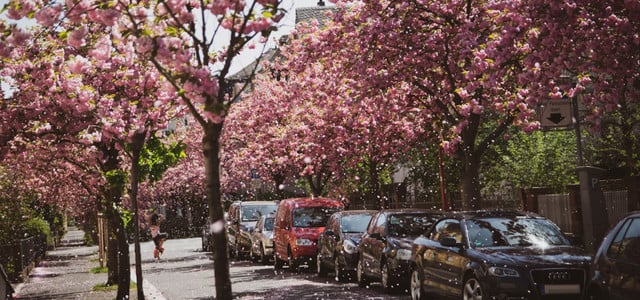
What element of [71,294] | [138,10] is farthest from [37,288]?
[138,10]

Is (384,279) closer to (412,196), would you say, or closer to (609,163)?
(609,163)

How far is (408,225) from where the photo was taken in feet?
60.4

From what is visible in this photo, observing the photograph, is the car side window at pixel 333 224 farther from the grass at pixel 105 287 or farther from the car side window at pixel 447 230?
the car side window at pixel 447 230

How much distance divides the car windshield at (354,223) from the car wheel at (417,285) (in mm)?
6298

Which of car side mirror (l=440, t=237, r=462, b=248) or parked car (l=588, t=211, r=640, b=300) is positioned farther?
car side mirror (l=440, t=237, r=462, b=248)

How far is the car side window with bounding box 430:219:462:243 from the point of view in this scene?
13563 millimetres

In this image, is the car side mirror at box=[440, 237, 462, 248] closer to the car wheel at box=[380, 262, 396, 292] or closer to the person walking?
the car wheel at box=[380, 262, 396, 292]

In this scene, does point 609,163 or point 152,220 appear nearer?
point 609,163

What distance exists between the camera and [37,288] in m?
24.8

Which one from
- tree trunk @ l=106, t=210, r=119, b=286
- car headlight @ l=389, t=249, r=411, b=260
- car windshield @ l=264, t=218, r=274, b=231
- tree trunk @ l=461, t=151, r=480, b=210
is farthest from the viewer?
car windshield @ l=264, t=218, r=274, b=231

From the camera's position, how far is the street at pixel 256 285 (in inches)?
703

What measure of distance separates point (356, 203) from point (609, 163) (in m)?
15.3

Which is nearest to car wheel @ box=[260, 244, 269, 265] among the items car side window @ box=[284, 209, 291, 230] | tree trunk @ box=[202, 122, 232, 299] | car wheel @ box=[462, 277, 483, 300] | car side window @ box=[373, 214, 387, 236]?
car side window @ box=[284, 209, 291, 230]

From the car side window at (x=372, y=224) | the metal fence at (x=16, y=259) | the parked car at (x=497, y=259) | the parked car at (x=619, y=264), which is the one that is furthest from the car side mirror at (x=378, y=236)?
the metal fence at (x=16, y=259)
